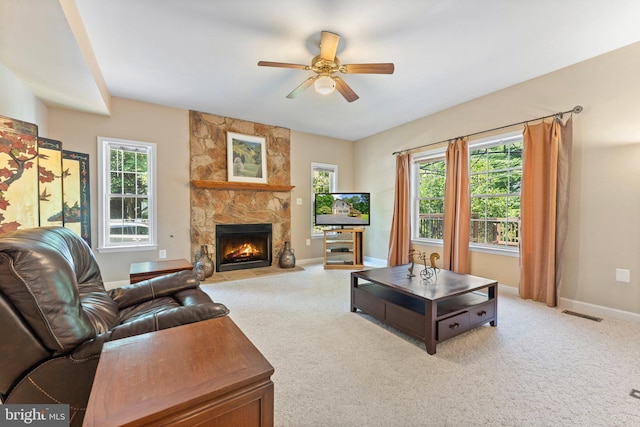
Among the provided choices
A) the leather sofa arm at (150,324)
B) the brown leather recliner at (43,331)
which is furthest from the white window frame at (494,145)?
the brown leather recliner at (43,331)

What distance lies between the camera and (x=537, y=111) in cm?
318

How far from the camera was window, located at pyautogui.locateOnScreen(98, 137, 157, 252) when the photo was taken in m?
3.70

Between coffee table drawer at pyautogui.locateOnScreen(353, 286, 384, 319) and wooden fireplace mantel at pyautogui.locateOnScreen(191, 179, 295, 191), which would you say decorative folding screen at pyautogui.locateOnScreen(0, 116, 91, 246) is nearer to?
wooden fireplace mantel at pyautogui.locateOnScreen(191, 179, 295, 191)

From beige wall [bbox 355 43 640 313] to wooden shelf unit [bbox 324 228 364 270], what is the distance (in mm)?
2349

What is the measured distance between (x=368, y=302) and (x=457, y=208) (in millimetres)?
2156

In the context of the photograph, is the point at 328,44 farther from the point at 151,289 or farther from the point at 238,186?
the point at 238,186

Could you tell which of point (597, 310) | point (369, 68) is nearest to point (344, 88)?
point (369, 68)

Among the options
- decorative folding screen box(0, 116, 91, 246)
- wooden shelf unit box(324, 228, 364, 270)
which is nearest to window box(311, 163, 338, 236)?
wooden shelf unit box(324, 228, 364, 270)

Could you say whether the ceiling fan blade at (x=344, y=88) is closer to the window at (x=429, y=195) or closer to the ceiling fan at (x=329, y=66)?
the ceiling fan at (x=329, y=66)

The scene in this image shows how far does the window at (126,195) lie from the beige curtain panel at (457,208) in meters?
4.33

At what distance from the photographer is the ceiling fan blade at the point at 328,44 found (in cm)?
222

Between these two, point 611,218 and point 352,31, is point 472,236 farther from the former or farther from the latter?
point 352,31

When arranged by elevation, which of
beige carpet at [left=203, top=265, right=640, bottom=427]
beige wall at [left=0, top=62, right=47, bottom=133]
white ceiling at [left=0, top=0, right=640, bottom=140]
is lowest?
beige carpet at [left=203, top=265, right=640, bottom=427]

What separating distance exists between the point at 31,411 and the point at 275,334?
1594 millimetres
